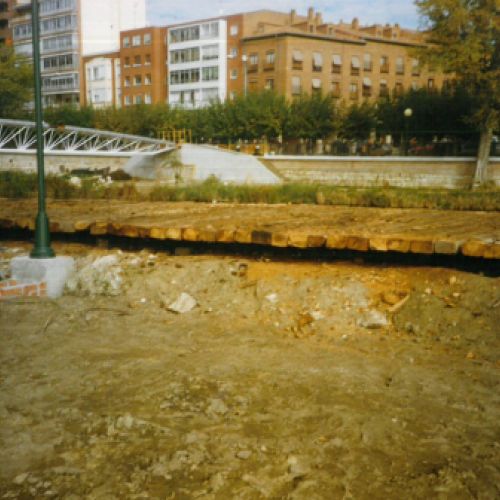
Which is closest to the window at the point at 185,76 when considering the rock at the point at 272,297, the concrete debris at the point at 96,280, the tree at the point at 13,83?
the tree at the point at 13,83

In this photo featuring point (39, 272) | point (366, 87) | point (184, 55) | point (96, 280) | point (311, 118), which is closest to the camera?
point (39, 272)

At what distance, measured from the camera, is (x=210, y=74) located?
68000mm

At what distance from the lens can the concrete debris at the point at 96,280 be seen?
26.7 feet

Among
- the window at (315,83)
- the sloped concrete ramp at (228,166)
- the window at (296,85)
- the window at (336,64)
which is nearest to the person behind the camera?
the sloped concrete ramp at (228,166)

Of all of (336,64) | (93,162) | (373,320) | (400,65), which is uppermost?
(400,65)

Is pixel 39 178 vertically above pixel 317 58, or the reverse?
pixel 317 58

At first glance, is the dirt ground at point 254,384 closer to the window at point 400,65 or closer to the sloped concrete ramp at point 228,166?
the sloped concrete ramp at point 228,166

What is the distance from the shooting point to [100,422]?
14.5 feet

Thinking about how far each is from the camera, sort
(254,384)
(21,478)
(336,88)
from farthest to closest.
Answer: (336,88) < (254,384) < (21,478)

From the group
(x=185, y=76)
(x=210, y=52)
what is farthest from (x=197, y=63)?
(x=185, y=76)

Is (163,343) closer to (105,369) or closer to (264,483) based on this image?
(105,369)

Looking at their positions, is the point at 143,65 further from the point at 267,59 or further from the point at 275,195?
the point at 275,195

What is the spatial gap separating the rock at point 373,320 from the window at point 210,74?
2519 inches

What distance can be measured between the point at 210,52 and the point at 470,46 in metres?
40.6
